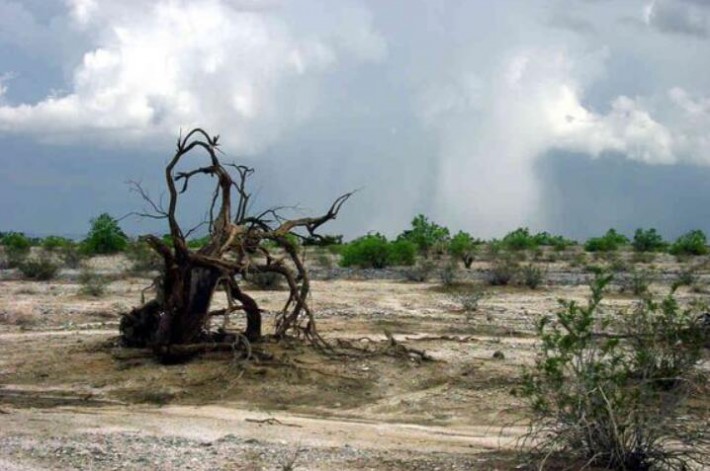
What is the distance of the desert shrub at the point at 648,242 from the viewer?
57.7 m

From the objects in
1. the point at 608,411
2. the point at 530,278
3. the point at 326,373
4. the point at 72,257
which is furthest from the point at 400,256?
the point at 608,411

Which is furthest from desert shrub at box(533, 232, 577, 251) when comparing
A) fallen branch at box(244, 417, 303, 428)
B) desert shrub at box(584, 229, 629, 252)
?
fallen branch at box(244, 417, 303, 428)

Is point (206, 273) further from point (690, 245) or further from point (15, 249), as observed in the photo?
point (690, 245)

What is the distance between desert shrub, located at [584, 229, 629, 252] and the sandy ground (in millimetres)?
38307

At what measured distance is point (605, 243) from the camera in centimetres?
5838

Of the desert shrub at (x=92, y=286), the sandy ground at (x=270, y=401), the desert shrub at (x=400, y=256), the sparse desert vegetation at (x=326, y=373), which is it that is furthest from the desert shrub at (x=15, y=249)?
the sandy ground at (x=270, y=401)

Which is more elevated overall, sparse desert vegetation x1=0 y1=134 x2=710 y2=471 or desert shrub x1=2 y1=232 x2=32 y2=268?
desert shrub x1=2 y1=232 x2=32 y2=268

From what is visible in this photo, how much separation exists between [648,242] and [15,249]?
112 feet

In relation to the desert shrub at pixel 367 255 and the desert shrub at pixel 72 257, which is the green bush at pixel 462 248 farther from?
the desert shrub at pixel 72 257

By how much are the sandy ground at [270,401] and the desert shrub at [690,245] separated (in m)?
34.0

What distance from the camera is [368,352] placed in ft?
49.6

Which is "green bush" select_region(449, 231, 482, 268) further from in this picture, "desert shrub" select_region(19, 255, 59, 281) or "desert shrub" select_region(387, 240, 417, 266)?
"desert shrub" select_region(19, 255, 59, 281)

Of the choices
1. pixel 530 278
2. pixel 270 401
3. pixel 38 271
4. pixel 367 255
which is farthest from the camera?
pixel 367 255

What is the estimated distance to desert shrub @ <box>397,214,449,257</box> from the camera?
48.8 meters
